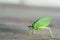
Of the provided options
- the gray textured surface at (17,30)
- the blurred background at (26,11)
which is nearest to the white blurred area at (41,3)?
the blurred background at (26,11)

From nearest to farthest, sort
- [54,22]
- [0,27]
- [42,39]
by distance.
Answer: [42,39] → [0,27] → [54,22]

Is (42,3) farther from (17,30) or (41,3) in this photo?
(17,30)

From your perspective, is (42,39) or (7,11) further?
(7,11)

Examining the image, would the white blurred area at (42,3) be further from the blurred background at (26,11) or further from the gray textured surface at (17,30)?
the gray textured surface at (17,30)

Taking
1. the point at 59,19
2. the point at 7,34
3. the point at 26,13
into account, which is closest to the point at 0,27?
the point at 7,34

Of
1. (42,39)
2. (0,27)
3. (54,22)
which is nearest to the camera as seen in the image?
(42,39)

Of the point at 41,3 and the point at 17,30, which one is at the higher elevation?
the point at 41,3

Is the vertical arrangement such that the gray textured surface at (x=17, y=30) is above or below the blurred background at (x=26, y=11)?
below

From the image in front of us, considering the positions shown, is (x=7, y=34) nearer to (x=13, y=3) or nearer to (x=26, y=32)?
(x=26, y=32)

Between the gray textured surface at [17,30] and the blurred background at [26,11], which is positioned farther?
the blurred background at [26,11]

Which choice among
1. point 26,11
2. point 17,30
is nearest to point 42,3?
point 26,11

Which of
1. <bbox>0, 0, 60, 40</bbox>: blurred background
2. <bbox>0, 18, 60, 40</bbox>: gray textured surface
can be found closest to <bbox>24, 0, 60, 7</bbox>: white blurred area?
<bbox>0, 0, 60, 40</bbox>: blurred background
